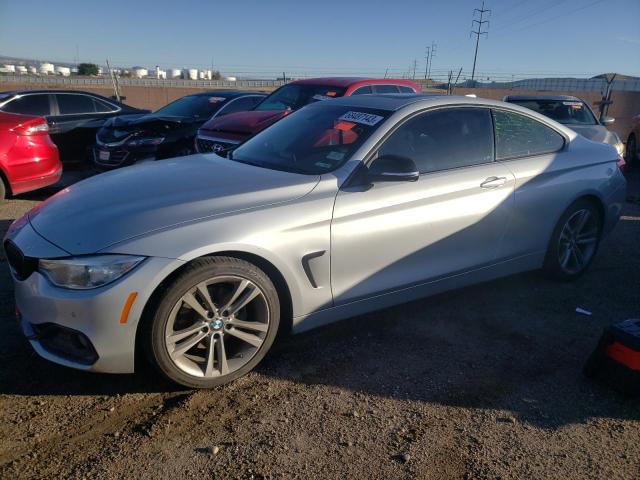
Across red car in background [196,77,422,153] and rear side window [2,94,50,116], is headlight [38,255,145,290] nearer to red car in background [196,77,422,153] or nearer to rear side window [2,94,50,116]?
red car in background [196,77,422,153]

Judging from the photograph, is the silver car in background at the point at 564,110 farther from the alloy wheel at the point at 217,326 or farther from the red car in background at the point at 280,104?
the alloy wheel at the point at 217,326

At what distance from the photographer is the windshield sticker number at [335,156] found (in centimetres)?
353

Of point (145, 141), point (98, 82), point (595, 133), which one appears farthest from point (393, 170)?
point (98, 82)

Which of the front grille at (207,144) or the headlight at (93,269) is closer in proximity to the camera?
the headlight at (93,269)

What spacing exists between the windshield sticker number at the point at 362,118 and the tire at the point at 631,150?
10.0 metres

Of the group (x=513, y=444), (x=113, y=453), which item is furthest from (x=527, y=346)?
(x=113, y=453)

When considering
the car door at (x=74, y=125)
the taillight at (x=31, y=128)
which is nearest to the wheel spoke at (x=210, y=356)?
the taillight at (x=31, y=128)

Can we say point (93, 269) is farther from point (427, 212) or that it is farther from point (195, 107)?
point (195, 107)

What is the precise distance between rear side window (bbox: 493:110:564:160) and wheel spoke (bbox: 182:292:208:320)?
2513mm

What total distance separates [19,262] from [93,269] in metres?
0.59

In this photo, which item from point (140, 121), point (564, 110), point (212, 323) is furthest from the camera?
point (564, 110)

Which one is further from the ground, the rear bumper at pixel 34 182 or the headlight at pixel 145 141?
the headlight at pixel 145 141

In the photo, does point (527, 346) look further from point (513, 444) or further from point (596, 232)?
point (596, 232)

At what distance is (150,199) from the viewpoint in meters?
3.11
